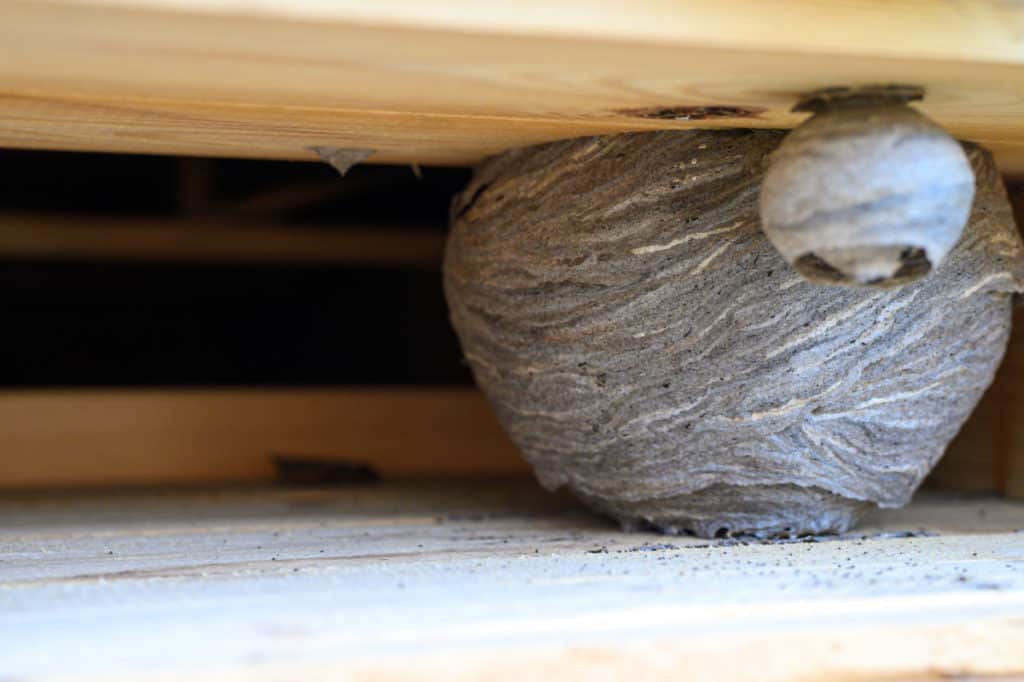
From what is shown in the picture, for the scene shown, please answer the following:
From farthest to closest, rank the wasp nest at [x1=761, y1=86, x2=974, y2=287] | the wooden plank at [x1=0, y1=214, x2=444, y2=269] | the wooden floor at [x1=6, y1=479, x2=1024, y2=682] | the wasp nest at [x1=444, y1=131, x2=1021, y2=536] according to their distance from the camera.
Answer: the wooden plank at [x1=0, y1=214, x2=444, y2=269] < the wasp nest at [x1=444, y1=131, x2=1021, y2=536] < the wasp nest at [x1=761, y1=86, x2=974, y2=287] < the wooden floor at [x1=6, y1=479, x2=1024, y2=682]

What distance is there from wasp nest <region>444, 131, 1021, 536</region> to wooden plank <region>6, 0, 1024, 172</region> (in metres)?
0.07

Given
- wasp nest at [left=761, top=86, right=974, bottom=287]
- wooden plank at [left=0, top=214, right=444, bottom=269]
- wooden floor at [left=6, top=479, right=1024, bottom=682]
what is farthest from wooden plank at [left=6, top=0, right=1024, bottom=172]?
wooden plank at [left=0, top=214, right=444, bottom=269]

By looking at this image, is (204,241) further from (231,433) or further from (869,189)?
(869,189)

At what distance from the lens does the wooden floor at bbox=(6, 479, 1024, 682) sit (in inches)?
26.2

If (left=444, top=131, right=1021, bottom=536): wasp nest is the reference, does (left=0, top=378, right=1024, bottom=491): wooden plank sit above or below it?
above

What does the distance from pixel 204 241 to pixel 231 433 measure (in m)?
0.43

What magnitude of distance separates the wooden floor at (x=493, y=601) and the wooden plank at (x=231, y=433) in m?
0.41

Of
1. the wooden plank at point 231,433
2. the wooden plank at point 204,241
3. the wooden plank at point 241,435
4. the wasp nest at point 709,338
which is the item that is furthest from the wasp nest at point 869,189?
the wooden plank at point 204,241

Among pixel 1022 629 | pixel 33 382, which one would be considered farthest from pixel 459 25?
pixel 33 382

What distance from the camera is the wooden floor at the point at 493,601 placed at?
26.2 inches

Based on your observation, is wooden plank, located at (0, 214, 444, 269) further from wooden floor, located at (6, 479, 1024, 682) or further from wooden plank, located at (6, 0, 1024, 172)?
wooden plank, located at (6, 0, 1024, 172)

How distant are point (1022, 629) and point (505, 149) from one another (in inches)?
24.5

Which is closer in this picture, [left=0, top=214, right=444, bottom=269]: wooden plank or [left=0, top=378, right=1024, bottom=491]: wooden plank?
[left=0, top=378, right=1024, bottom=491]: wooden plank

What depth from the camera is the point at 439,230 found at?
219 centimetres
